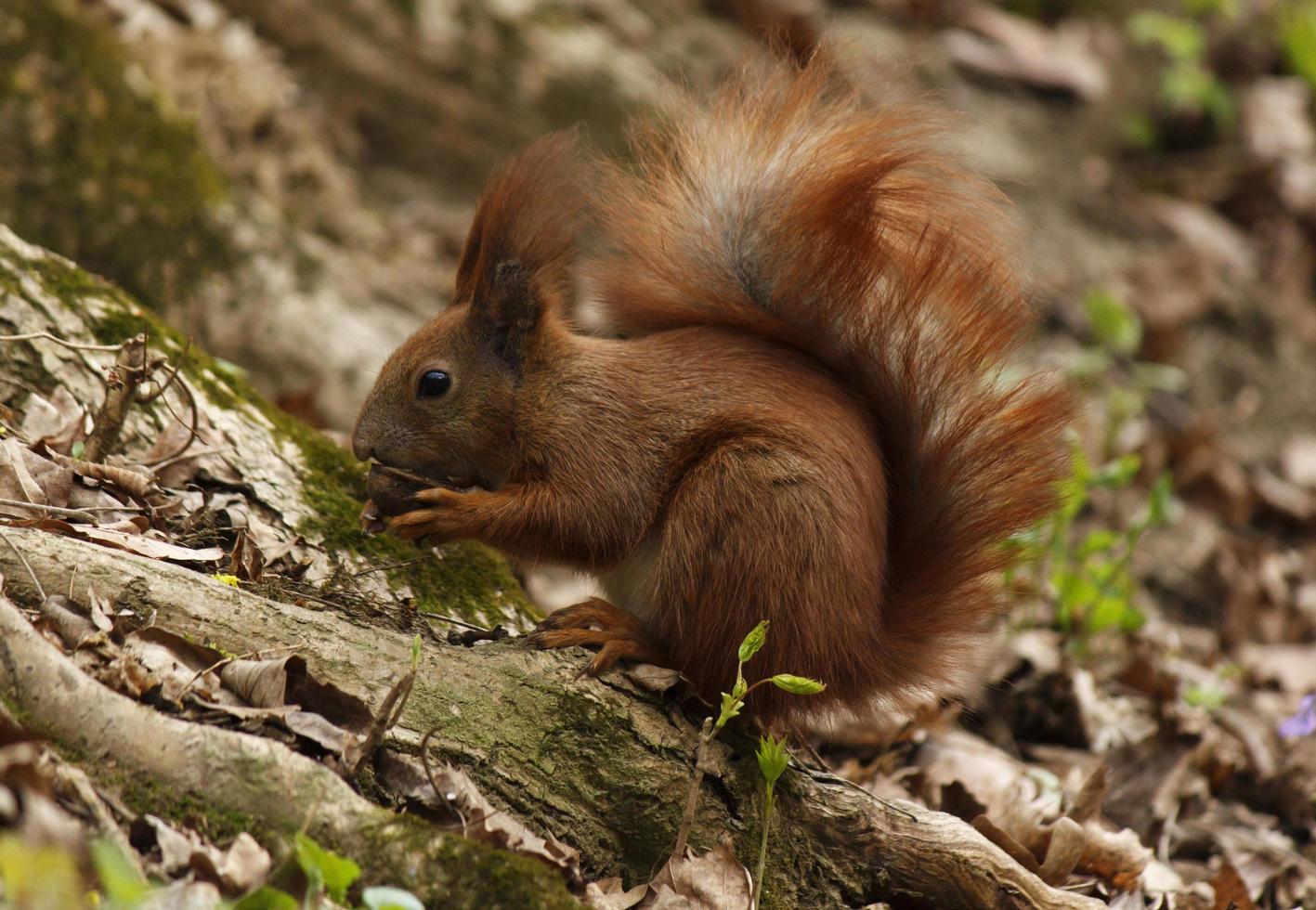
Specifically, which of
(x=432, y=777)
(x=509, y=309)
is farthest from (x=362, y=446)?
(x=432, y=777)

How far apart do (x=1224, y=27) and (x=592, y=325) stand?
6561mm

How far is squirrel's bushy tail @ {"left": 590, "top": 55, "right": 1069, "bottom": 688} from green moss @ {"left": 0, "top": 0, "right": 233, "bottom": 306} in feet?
8.14

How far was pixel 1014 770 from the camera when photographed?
3.56 metres

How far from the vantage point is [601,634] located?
109 inches

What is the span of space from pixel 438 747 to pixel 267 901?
656 millimetres

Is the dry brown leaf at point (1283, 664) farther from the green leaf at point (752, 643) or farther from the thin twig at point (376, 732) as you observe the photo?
the thin twig at point (376, 732)

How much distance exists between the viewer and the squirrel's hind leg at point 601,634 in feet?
8.96

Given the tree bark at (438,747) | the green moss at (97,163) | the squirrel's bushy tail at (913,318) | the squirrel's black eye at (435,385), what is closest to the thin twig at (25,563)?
the tree bark at (438,747)

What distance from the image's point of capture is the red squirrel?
8.98ft

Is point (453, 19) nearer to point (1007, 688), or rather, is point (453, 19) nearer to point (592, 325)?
point (592, 325)

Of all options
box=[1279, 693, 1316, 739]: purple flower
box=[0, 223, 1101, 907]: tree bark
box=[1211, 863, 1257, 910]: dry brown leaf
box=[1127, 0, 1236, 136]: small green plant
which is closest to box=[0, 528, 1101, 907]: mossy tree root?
box=[0, 223, 1101, 907]: tree bark

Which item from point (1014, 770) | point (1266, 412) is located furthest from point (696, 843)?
point (1266, 412)

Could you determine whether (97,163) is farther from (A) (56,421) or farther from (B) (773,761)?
(B) (773,761)

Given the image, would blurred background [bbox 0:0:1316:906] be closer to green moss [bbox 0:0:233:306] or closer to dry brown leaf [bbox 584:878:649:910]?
green moss [bbox 0:0:233:306]
